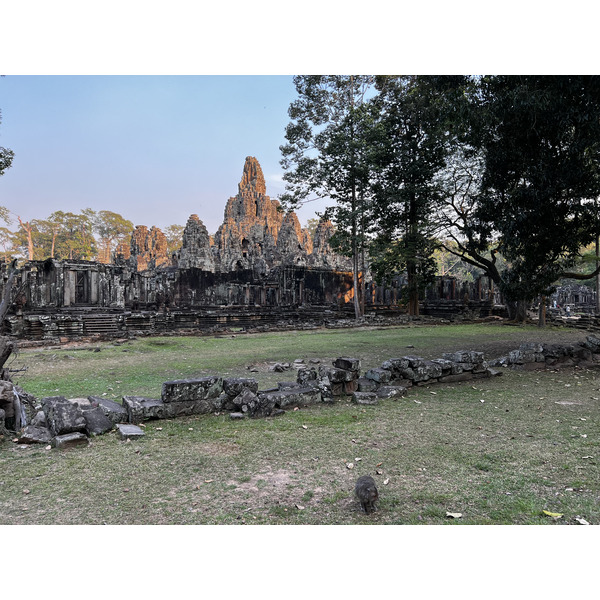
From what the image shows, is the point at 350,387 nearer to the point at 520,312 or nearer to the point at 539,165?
the point at 539,165

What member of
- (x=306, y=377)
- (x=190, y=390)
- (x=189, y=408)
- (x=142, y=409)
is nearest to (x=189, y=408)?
(x=189, y=408)

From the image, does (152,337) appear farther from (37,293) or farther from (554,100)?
(554,100)

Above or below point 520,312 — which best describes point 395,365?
below

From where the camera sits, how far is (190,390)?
181 inches

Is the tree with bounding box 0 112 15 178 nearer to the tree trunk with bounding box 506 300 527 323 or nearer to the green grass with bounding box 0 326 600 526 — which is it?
the green grass with bounding box 0 326 600 526

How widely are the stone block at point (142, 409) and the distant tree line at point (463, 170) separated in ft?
24.3

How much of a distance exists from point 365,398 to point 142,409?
2.78m

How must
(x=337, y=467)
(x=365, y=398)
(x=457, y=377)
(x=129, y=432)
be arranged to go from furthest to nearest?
(x=457, y=377) < (x=365, y=398) < (x=129, y=432) < (x=337, y=467)

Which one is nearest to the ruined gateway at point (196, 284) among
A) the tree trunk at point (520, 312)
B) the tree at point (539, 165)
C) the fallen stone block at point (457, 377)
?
the fallen stone block at point (457, 377)

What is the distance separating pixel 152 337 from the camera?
15.3 meters

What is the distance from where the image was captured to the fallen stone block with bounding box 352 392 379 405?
5.12m

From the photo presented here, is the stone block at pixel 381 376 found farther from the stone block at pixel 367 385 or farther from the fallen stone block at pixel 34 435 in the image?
the fallen stone block at pixel 34 435

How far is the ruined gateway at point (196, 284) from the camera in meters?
17.2

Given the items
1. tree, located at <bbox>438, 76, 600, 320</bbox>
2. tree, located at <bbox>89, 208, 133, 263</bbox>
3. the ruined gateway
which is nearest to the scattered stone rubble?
the ruined gateway
